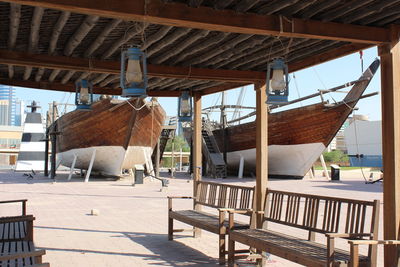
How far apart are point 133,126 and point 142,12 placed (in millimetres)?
17283

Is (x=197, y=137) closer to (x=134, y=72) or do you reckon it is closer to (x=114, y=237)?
(x=114, y=237)

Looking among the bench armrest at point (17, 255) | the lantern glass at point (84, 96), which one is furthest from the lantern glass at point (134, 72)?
the lantern glass at point (84, 96)

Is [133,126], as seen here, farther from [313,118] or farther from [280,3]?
[280,3]

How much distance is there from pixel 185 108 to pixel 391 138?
4.18 meters

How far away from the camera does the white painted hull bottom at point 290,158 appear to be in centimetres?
2401

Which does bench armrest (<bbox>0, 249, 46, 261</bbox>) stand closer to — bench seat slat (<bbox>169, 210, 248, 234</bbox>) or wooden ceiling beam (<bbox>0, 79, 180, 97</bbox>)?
bench seat slat (<bbox>169, 210, 248, 234</bbox>)

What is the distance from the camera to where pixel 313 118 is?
2297 centimetres

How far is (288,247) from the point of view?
169 inches

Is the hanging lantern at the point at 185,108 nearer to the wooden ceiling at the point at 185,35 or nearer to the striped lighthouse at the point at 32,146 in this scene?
the wooden ceiling at the point at 185,35

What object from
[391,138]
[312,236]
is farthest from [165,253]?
[391,138]

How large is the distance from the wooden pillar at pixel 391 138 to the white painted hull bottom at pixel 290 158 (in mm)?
19234

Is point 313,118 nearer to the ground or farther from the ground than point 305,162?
farther from the ground

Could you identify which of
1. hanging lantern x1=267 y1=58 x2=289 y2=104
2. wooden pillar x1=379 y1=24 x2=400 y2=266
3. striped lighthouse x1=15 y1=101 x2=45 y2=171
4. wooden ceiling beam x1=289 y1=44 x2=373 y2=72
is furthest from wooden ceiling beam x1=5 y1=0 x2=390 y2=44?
striped lighthouse x1=15 y1=101 x2=45 y2=171

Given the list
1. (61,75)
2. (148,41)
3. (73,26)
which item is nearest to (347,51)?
(148,41)
